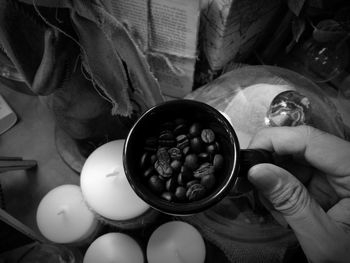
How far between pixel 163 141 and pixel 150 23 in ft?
0.70

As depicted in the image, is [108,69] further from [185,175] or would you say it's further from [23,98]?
[23,98]

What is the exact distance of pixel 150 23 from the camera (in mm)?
457

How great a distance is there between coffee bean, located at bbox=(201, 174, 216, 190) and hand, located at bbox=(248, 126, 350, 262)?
0.17 feet

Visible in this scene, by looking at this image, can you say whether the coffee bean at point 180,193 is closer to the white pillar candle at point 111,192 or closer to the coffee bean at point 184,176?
the coffee bean at point 184,176

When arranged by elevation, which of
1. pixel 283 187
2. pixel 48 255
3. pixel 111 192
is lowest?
pixel 48 255

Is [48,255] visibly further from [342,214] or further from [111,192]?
[342,214]

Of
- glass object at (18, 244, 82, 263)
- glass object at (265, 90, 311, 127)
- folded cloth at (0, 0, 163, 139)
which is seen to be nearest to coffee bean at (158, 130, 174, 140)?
folded cloth at (0, 0, 163, 139)

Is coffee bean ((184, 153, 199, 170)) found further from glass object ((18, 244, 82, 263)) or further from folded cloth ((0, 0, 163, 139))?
glass object ((18, 244, 82, 263))

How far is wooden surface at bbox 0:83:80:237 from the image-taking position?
60 cm

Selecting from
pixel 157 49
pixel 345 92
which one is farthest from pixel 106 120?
pixel 345 92

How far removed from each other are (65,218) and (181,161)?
255 mm

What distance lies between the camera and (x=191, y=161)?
312 mm

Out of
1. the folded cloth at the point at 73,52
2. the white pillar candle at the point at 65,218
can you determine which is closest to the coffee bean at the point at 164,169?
the folded cloth at the point at 73,52

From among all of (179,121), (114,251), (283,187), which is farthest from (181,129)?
(114,251)
